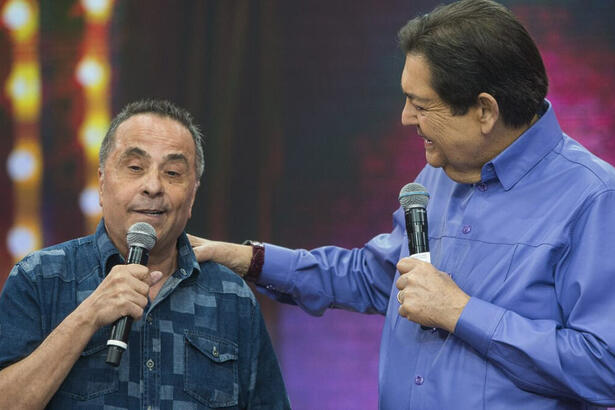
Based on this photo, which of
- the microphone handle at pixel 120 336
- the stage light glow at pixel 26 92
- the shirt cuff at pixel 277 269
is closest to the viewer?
the microphone handle at pixel 120 336

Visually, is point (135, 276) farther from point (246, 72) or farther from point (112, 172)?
point (246, 72)

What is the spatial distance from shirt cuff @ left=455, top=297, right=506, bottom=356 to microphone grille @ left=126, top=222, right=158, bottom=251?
0.75 metres

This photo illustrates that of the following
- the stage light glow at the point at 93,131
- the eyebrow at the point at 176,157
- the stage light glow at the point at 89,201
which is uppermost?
the stage light glow at the point at 93,131

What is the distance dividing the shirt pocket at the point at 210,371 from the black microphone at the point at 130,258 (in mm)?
299

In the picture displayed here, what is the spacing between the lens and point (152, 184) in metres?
2.08

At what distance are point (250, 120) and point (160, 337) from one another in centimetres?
157

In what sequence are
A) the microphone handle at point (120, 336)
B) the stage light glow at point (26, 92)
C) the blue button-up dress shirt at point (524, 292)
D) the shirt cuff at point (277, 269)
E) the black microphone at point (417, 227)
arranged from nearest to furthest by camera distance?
the microphone handle at point (120, 336) < the blue button-up dress shirt at point (524, 292) < the black microphone at point (417, 227) < the shirt cuff at point (277, 269) < the stage light glow at point (26, 92)

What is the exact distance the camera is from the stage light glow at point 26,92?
11.5 feet

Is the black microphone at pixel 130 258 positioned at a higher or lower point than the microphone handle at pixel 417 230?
lower

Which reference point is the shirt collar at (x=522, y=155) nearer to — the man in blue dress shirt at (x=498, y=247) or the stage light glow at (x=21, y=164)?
the man in blue dress shirt at (x=498, y=247)

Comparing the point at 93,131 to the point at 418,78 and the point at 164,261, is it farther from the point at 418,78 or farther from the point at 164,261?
the point at 418,78

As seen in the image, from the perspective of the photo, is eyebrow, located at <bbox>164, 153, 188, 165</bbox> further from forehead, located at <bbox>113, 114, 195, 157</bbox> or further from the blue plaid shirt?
the blue plaid shirt

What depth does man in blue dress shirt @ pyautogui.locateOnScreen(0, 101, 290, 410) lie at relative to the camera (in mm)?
1815

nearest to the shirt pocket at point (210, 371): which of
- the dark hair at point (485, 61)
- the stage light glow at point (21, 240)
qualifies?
the dark hair at point (485, 61)
